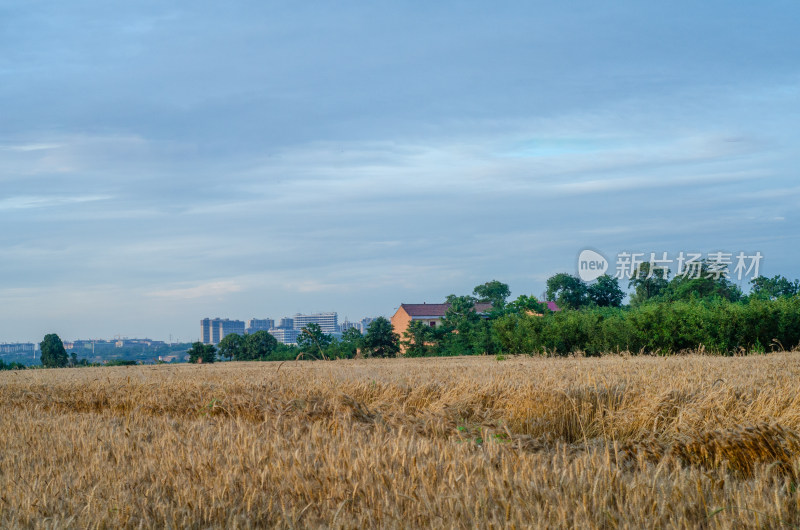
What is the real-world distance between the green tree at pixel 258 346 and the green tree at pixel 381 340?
828 centimetres

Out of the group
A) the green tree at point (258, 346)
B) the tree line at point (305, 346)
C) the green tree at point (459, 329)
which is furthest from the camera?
the green tree at point (258, 346)

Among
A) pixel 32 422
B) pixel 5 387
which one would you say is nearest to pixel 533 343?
pixel 5 387

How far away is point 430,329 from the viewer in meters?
45.2

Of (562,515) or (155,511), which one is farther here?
(155,511)

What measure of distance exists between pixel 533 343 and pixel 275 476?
2658 cm

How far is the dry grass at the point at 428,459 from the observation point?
395 cm

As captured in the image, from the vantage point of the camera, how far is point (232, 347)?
162ft

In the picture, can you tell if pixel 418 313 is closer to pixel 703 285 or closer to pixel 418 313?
pixel 418 313

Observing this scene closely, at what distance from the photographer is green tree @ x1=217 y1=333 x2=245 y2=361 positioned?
48.4 meters

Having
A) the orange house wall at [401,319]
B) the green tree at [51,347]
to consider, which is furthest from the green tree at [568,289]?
the green tree at [51,347]

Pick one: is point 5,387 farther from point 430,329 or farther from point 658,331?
point 430,329

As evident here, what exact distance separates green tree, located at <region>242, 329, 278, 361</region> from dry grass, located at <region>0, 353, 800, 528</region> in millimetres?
37541

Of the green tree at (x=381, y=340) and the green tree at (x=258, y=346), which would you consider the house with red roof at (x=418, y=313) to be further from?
the green tree at (x=381, y=340)

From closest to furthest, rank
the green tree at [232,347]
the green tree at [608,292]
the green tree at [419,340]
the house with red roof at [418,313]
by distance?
the green tree at [419,340], the green tree at [232,347], the green tree at [608,292], the house with red roof at [418,313]
